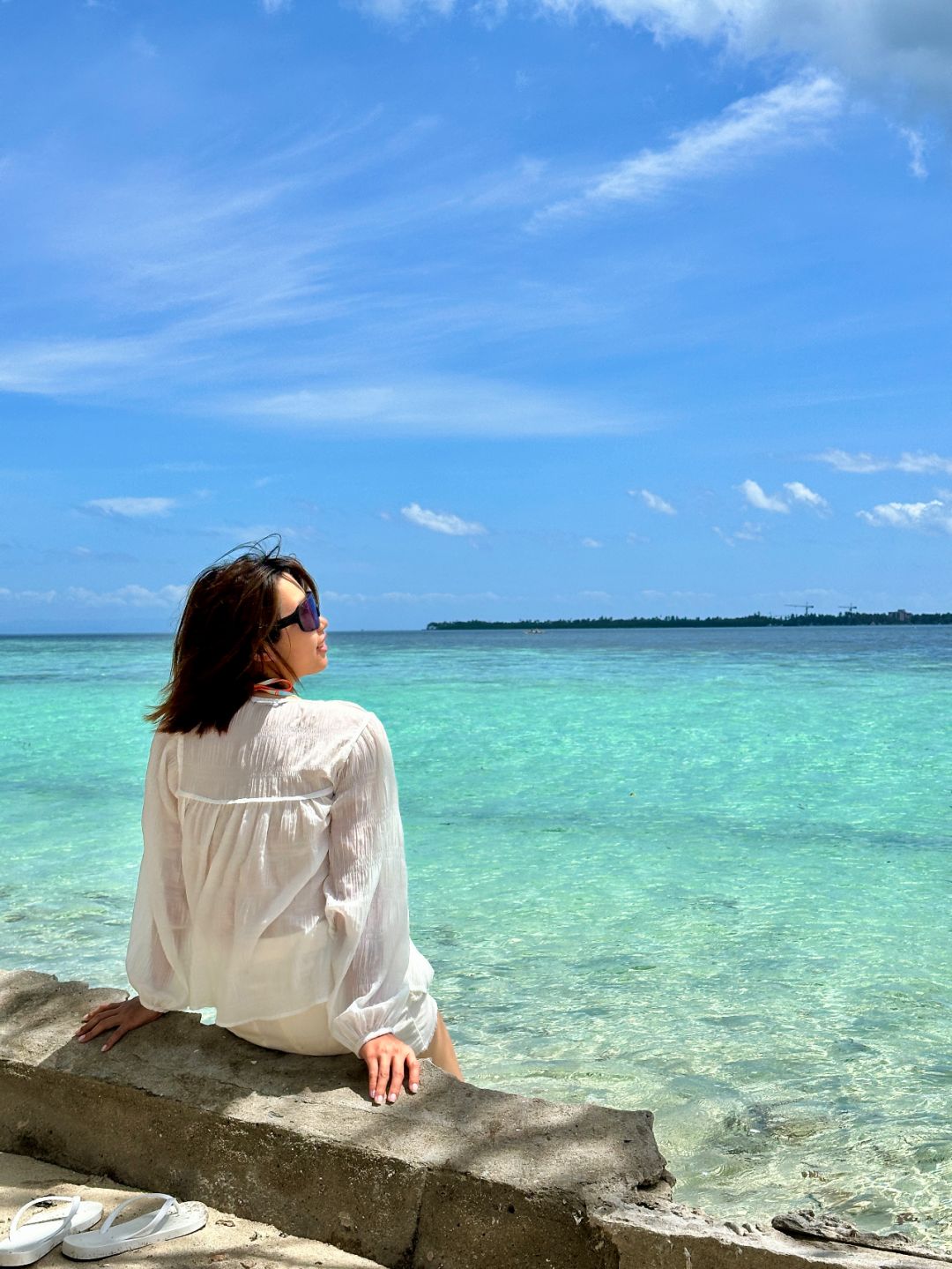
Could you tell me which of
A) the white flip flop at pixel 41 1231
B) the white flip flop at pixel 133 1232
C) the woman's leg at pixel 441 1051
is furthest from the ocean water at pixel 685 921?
the white flip flop at pixel 41 1231

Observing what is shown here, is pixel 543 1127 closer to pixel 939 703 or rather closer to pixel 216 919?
pixel 216 919

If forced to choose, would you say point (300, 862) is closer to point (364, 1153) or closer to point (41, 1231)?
point (364, 1153)

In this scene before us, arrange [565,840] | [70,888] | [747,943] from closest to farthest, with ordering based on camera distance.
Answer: [747,943]
[70,888]
[565,840]

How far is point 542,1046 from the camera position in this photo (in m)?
4.52

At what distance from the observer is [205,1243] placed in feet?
6.86

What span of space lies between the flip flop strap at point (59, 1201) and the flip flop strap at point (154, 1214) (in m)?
0.06

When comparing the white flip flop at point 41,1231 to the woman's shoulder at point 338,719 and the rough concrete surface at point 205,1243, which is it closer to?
the rough concrete surface at point 205,1243

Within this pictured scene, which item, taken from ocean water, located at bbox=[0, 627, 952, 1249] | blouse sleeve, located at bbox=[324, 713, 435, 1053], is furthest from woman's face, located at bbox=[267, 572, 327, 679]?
ocean water, located at bbox=[0, 627, 952, 1249]

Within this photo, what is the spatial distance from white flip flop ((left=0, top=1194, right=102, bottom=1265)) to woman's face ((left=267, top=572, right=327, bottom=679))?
3.59 ft

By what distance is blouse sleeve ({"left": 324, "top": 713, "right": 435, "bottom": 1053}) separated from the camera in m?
2.22

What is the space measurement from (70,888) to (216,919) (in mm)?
5831

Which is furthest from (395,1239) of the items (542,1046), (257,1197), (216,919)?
(542,1046)

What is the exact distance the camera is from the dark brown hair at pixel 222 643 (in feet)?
7.58

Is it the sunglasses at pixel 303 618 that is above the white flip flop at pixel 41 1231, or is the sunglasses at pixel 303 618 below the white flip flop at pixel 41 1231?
above
